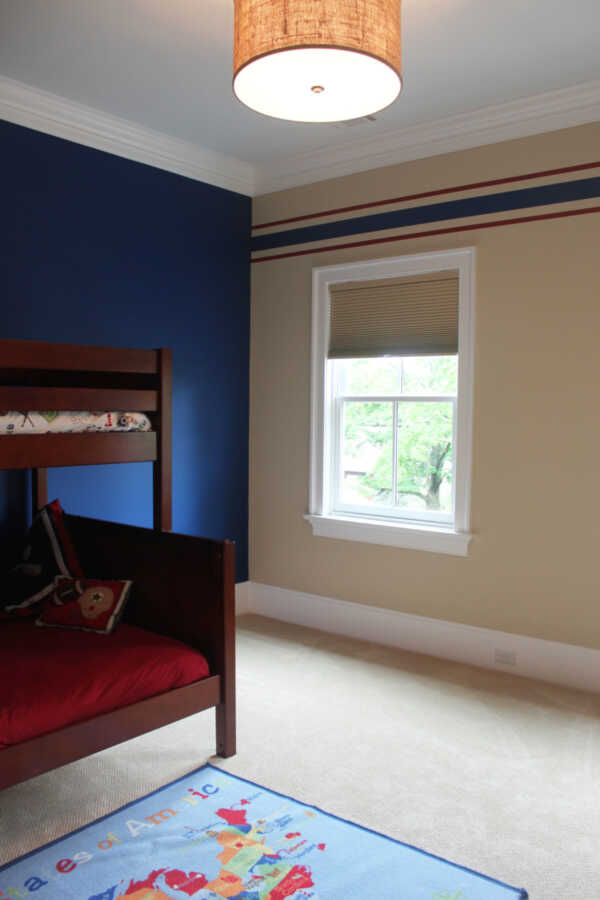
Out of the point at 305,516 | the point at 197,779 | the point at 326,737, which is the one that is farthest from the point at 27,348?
the point at 305,516

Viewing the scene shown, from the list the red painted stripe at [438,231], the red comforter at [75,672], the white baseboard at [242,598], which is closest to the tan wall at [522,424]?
the red painted stripe at [438,231]

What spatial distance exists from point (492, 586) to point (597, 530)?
1.96 feet

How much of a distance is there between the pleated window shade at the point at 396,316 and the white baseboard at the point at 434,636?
55.7 inches

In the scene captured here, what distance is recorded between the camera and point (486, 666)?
369 cm

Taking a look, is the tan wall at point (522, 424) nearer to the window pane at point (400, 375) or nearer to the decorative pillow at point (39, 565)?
the window pane at point (400, 375)

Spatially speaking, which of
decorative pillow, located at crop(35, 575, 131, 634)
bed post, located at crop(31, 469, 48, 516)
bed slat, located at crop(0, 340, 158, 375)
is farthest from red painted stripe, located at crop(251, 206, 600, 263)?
decorative pillow, located at crop(35, 575, 131, 634)

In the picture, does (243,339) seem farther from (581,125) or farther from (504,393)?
(581,125)

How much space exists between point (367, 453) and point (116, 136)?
2.10m

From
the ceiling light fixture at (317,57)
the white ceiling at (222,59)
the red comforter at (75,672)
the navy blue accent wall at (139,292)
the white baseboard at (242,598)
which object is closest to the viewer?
the ceiling light fixture at (317,57)

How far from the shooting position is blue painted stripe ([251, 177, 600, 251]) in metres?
3.38

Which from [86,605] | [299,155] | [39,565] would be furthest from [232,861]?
[299,155]

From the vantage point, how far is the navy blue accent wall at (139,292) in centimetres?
344

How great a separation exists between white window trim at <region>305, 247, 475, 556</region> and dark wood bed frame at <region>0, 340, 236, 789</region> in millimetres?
1367

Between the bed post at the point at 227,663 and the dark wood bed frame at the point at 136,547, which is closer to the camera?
the dark wood bed frame at the point at 136,547
